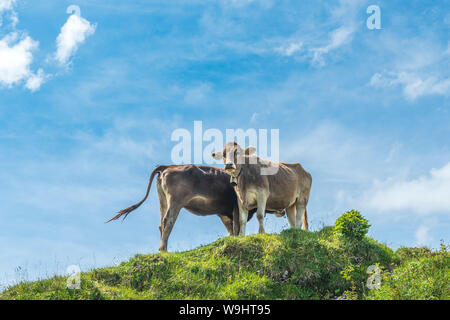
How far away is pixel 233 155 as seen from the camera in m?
15.4

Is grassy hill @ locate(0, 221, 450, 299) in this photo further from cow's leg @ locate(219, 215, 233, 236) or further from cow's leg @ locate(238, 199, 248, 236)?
cow's leg @ locate(219, 215, 233, 236)

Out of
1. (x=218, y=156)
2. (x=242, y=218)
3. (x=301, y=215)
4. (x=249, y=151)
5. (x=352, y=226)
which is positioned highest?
(x=249, y=151)

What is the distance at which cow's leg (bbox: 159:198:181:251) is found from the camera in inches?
594

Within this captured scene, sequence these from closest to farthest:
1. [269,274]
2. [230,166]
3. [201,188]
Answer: [269,274] → [230,166] → [201,188]

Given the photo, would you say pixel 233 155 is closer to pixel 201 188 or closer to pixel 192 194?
pixel 201 188

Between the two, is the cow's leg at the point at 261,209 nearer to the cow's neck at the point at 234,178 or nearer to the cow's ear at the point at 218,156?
the cow's neck at the point at 234,178

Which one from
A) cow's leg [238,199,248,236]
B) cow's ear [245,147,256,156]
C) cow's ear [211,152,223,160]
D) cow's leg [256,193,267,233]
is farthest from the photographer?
Answer: cow's ear [245,147,256,156]

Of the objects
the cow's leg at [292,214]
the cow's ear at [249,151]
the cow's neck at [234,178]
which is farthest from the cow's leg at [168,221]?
the cow's leg at [292,214]

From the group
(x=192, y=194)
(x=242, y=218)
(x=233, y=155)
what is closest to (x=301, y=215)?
(x=242, y=218)

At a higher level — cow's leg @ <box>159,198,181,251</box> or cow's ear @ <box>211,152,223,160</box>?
cow's ear @ <box>211,152,223,160</box>

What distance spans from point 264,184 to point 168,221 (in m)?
3.33

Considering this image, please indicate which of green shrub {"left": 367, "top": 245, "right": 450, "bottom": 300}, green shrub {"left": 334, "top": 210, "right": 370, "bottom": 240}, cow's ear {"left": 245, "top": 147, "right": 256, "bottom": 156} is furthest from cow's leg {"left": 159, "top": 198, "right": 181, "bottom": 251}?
green shrub {"left": 367, "top": 245, "right": 450, "bottom": 300}

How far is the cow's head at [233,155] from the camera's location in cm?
1504
